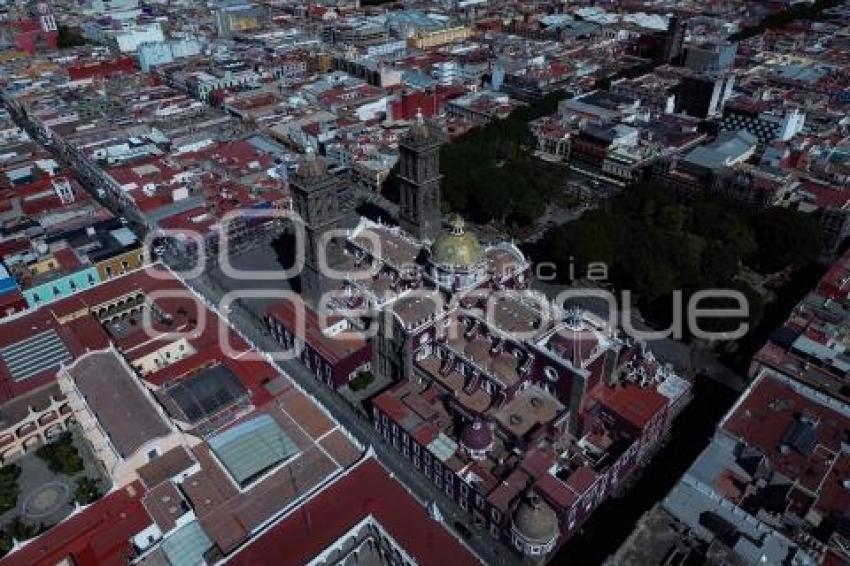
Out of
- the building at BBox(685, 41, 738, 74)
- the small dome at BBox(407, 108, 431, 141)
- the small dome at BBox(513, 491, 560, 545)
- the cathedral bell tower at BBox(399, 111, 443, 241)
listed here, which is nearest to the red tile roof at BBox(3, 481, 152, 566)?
the small dome at BBox(513, 491, 560, 545)

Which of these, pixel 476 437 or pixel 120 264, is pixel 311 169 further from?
pixel 120 264

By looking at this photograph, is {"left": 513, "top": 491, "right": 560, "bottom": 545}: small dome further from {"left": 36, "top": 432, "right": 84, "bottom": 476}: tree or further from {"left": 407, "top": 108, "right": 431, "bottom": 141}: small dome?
{"left": 36, "top": 432, "right": 84, "bottom": 476}: tree

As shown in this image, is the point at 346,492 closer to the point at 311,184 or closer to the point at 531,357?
the point at 531,357

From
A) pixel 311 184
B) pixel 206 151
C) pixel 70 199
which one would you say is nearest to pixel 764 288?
pixel 311 184

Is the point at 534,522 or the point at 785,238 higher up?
the point at 785,238

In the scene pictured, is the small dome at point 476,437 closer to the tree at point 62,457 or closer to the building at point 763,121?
the tree at point 62,457

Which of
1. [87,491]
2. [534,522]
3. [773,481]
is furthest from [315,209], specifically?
[773,481]
